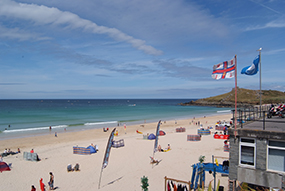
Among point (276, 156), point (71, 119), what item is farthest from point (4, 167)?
point (71, 119)

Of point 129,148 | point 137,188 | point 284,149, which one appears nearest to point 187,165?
point 137,188

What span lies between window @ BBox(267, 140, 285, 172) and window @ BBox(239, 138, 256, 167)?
505mm

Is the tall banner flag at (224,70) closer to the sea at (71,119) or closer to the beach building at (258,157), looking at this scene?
the beach building at (258,157)

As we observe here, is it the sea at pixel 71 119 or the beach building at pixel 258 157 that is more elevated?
the beach building at pixel 258 157

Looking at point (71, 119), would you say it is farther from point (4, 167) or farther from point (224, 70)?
point (224, 70)

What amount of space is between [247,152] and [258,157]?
41 cm

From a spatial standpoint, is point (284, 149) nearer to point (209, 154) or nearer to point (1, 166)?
point (209, 154)

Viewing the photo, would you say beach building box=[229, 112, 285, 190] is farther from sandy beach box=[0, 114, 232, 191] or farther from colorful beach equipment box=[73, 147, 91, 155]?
colorful beach equipment box=[73, 147, 91, 155]

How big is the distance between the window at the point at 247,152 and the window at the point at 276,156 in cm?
51

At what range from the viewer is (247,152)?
8.05 m

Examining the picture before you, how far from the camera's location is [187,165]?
16406 millimetres

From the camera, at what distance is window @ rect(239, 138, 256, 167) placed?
312 inches

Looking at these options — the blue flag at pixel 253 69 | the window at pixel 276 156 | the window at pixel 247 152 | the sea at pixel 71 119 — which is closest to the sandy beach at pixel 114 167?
the window at pixel 247 152

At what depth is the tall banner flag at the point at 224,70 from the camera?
9125 millimetres
